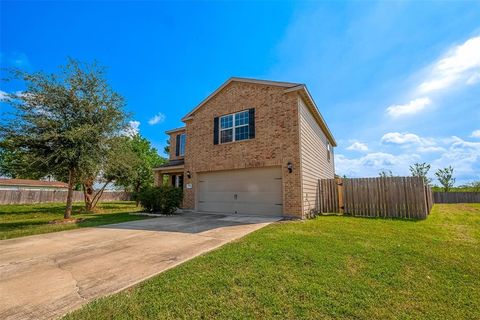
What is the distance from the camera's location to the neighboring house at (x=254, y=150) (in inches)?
371

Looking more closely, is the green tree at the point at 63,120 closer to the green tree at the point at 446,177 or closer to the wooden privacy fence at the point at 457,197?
the wooden privacy fence at the point at 457,197

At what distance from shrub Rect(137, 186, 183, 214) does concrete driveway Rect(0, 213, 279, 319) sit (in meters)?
4.52

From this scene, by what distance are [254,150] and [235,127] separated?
1.82 metres

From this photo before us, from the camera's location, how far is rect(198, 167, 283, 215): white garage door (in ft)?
32.0

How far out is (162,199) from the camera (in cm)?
1142

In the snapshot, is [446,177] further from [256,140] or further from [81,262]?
[81,262]

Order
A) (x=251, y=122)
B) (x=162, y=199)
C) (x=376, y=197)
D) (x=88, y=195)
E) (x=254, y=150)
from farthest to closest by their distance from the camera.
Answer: (x=88, y=195)
(x=162, y=199)
(x=251, y=122)
(x=254, y=150)
(x=376, y=197)

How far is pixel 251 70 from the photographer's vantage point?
12.6 m

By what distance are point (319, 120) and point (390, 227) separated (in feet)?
24.6

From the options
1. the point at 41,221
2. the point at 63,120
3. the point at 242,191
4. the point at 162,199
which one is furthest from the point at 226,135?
the point at 41,221

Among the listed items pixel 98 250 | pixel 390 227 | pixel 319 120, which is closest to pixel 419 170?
pixel 319 120

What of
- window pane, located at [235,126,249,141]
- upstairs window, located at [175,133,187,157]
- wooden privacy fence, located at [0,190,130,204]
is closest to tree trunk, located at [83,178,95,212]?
upstairs window, located at [175,133,187,157]

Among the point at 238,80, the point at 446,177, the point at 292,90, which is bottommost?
the point at 446,177

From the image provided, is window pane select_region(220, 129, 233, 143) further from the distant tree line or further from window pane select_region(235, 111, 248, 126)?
the distant tree line
